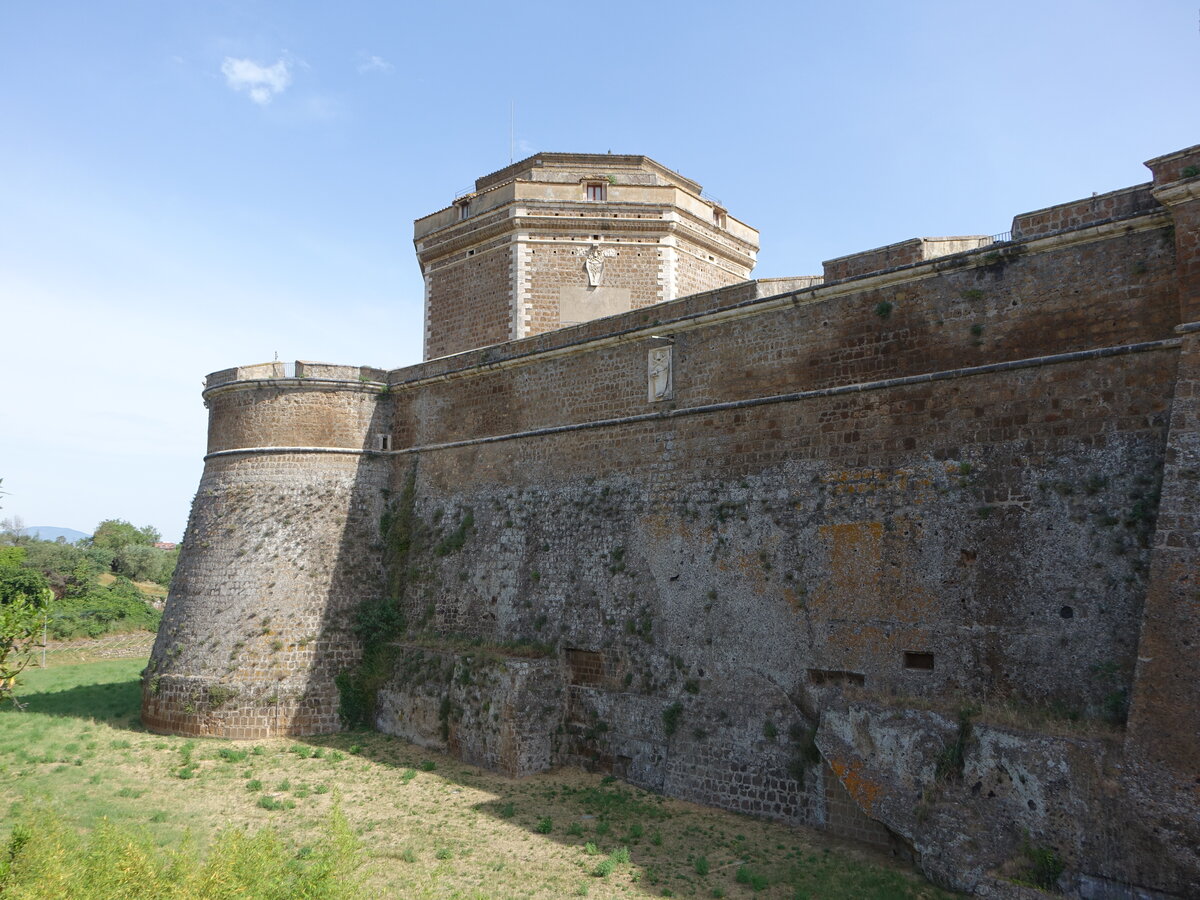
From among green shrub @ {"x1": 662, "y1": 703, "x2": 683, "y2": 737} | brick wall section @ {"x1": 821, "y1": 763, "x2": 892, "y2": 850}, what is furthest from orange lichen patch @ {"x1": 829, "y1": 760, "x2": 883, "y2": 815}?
green shrub @ {"x1": 662, "y1": 703, "x2": 683, "y2": 737}

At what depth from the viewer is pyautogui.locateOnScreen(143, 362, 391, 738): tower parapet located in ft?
48.3

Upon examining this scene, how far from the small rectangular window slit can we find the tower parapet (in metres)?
10.2

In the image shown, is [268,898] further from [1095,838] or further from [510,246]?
[510,246]

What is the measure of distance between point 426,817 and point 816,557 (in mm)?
5779

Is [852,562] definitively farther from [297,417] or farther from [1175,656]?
[297,417]

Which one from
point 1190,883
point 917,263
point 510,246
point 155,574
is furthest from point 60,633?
point 1190,883

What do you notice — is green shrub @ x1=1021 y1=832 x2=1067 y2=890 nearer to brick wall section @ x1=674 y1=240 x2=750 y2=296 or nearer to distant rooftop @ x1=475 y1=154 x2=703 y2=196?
brick wall section @ x1=674 y1=240 x2=750 y2=296

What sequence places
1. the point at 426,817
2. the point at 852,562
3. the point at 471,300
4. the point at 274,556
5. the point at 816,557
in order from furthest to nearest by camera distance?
the point at 471,300
the point at 274,556
the point at 426,817
the point at 816,557
the point at 852,562

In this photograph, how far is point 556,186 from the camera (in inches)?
718

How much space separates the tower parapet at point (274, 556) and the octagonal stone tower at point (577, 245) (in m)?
3.42

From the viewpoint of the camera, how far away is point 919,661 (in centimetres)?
916

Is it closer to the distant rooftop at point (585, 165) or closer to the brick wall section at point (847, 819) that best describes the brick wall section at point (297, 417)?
the distant rooftop at point (585, 165)

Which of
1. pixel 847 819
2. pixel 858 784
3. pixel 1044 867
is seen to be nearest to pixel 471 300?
pixel 847 819

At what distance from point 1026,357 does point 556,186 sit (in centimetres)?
1172
